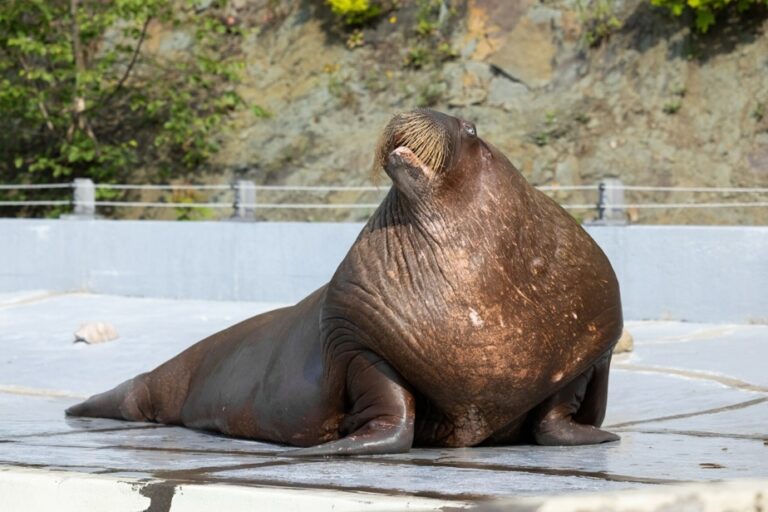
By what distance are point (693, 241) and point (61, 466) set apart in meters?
6.93

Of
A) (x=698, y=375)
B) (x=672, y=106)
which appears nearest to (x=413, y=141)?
(x=698, y=375)

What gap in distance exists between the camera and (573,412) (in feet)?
17.0

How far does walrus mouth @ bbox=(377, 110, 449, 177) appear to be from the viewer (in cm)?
479

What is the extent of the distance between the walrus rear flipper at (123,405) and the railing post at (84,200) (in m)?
7.02

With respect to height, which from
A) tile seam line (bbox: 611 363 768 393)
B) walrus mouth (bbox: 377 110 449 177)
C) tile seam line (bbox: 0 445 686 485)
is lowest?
tile seam line (bbox: 611 363 768 393)

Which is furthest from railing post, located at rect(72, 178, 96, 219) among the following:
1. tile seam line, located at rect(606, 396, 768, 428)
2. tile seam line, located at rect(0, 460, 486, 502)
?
tile seam line, located at rect(0, 460, 486, 502)

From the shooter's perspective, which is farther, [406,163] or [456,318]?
[406,163]

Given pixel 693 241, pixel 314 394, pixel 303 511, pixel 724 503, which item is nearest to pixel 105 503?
pixel 303 511

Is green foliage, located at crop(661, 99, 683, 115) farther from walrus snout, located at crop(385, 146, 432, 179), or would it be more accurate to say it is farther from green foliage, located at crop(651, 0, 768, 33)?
walrus snout, located at crop(385, 146, 432, 179)

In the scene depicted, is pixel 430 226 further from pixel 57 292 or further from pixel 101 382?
pixel 57 292

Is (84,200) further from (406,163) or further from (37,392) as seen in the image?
(406,163)

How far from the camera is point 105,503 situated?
3.70 m

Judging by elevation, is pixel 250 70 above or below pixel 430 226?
above

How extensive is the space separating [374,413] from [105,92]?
46.3 feet
